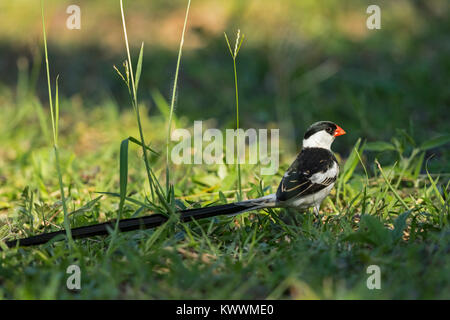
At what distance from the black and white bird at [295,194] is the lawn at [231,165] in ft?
0.24

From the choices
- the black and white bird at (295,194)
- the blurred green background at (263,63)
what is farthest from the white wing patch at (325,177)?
the blurred green background at (263,63)

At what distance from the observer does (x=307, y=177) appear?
2920mm

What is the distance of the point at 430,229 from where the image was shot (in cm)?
268

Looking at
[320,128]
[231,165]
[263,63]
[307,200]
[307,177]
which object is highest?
[263,63]

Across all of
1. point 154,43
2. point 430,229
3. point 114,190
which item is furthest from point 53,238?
point 154,43

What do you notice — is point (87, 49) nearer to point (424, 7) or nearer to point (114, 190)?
point (114, 190)

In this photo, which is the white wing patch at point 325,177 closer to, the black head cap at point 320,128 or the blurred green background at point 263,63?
the black head cap at point 320,128

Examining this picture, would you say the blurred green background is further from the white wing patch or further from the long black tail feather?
the long black tail feather

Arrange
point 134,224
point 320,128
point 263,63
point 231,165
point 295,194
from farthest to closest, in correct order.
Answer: point 263,63, point 231,165, point 320,128, point 295,194, point 134,224

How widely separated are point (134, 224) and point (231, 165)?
1.25 meters

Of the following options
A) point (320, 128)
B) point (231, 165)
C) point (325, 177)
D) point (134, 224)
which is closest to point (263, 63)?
point (231, 165)

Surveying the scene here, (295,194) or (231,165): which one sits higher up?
(231,165)

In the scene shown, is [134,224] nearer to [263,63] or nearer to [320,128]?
[320,128]

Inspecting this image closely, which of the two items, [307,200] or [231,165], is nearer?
[307,200]
